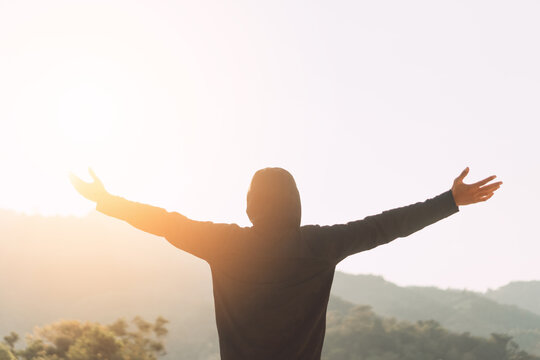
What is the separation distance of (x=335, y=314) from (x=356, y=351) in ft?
59.0

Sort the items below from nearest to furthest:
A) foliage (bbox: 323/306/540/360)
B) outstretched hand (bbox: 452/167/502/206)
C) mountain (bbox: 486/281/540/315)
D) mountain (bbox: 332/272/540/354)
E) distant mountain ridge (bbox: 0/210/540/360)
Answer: outstretched hand (bbox: 452/167/502/206) → foliage (bbox: 323/306/540/360) → mountain (bbox: 332/272/540/354) → distant mountain ridge (bbox: 0/210/540/360) → mountain (bbox: 486/281/540/315)

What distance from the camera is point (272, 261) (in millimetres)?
2641

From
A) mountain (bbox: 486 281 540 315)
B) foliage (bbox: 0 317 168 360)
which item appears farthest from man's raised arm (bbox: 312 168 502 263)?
mountain (bbox: 486 281 540 315)

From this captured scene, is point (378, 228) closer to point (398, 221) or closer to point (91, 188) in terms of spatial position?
point (398, 221)

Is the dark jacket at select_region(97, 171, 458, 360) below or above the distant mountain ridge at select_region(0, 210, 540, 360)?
below

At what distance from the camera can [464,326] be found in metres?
102

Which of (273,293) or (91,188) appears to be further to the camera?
(91,188)

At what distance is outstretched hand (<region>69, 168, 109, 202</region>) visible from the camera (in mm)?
2977

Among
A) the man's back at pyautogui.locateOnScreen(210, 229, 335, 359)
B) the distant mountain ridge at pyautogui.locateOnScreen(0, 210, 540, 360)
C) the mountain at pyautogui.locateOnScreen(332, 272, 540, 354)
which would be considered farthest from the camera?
the distant mountain ridge at pyautogui.locateOnScreen(0, 210, 540, 360)

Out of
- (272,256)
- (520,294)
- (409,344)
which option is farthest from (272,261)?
(520,294)

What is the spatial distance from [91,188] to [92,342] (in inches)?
547

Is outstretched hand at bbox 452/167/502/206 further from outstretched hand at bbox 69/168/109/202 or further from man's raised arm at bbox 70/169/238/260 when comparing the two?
outstretched hand at bbox 69/168/109/202

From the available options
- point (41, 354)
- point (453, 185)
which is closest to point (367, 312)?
point (41, 354)

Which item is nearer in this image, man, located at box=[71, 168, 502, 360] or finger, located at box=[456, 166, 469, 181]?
man, located at box=[71, 168, 502, 360]
